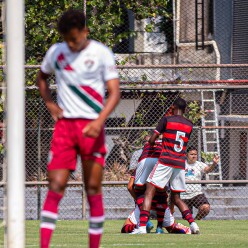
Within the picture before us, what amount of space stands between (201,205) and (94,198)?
32.7ft

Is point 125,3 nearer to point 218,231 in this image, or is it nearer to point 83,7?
point 83,7

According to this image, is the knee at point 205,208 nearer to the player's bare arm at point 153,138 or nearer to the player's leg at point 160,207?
the player's leg at point 160,207

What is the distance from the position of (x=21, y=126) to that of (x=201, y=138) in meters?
11.6

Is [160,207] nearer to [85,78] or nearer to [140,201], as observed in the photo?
[140,201]

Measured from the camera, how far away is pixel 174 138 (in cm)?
Answer: 1217

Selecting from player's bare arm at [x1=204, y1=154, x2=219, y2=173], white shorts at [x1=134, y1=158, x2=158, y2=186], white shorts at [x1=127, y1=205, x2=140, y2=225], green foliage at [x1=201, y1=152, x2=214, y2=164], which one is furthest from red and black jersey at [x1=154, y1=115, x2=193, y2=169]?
green foliage at [x1=201, y1=152, x2=214, y2=164]

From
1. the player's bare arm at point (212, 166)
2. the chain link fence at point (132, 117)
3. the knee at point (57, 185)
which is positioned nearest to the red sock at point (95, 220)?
the knee at point (57, 185)

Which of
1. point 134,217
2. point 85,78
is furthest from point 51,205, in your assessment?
point 134,217

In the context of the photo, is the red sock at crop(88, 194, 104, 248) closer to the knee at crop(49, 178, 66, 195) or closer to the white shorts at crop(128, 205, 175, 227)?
the knee at crop(49, 178, 66, 195)

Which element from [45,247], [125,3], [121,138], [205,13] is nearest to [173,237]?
[45,247]

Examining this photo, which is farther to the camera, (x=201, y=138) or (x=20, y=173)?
(x=201, y=138)

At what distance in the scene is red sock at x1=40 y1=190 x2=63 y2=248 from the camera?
691 cm

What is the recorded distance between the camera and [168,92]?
18.4m

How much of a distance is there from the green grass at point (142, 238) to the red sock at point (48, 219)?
9.17 ft
